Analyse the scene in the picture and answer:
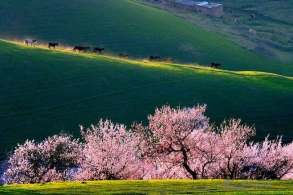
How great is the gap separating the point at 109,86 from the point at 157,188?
39756mm

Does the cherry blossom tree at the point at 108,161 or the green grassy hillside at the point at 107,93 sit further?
the green grassy hillside at the point at 107,93

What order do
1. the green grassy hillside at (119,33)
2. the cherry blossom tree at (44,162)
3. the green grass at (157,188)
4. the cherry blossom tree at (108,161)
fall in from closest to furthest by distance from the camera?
1. the green grass at (157,188)
2. the cherry blossom tree at (108,161)
3. the cherry blossom tree at (44,162)
4. the green grassy hillside at (119,33)

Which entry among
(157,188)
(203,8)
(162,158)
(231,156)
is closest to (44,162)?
(162,158)

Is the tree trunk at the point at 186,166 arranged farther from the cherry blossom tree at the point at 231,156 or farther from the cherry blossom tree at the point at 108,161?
the cherry blossom tree at the point at 108,161

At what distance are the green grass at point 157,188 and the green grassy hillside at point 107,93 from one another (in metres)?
23.4

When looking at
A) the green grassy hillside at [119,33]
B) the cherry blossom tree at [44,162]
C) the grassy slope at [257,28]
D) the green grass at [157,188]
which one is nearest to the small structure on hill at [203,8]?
the grassy slope at [257,28]

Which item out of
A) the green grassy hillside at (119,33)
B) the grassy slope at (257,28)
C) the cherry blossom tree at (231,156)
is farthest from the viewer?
the grassy slope at (257,28)

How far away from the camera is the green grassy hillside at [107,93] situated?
195ft

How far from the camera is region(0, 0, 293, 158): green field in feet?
197

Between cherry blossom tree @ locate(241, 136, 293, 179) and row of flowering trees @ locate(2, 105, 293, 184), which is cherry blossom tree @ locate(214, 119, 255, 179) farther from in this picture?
cherry blossom tree @ locate(241, 136, 293, 179)

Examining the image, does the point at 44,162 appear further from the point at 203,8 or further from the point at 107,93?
the point at 203,8

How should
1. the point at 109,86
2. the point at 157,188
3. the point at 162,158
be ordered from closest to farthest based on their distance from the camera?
1. the point at 157,188
2. the point at 162,158
3. the point at 109,86

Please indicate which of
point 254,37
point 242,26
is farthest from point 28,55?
point 242,26

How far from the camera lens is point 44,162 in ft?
139
